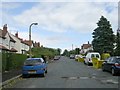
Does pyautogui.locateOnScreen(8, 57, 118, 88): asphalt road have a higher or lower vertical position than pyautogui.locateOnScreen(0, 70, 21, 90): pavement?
lower

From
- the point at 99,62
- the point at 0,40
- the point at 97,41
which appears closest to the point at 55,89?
the point at 99,62

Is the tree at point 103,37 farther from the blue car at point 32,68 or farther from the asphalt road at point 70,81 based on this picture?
the blue car at point 32,68

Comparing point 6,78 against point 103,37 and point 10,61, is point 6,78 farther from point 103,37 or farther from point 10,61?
point 103,37

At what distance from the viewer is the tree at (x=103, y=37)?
72.9 metres

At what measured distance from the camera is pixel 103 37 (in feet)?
243

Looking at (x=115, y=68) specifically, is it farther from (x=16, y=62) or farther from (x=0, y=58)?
(x=16, y=62)

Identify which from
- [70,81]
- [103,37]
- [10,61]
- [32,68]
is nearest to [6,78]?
[32,68]

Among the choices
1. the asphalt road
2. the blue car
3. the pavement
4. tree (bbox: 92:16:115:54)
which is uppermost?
tree (bbox: 92:16:115:54)

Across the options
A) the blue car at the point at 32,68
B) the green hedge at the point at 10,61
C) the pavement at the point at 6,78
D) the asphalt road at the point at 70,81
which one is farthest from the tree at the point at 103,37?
the pavement at the point at 6,78

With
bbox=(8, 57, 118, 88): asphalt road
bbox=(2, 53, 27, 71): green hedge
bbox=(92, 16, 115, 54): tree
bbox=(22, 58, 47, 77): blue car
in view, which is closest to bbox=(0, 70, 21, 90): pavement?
bbox=(8, 57, 118, 88): asphalt road

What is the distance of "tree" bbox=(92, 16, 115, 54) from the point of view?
72.9 metres

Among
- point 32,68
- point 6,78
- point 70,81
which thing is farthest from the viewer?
point 32,68

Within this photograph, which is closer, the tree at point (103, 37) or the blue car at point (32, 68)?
the blue car at point (32, 68)

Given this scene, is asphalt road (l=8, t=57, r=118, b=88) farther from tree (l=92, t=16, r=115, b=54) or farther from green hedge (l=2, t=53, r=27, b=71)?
tree (l=92, t=16, r=115, b=54)
